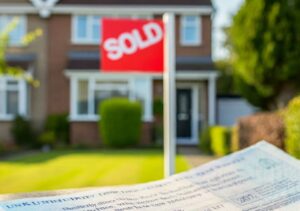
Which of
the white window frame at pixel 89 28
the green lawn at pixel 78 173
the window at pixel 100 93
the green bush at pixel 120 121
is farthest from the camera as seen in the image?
the white window frame at pixel 89 28

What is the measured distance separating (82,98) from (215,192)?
16.6 metres

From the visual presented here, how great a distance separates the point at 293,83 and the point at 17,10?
38.9 feet

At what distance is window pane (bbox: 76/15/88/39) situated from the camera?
769 inches

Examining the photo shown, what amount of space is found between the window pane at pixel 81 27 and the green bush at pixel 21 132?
4.21 meters

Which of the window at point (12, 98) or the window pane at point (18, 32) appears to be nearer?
the window at point (12, 98)

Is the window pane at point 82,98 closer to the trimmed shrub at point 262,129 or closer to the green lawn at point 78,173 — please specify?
the green lawn at point 78,173

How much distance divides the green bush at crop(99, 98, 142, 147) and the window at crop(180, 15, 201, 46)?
13.4 feet

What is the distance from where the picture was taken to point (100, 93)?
18.9 meters

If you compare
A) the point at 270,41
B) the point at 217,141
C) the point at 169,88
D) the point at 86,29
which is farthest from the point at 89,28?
the point at 169,88

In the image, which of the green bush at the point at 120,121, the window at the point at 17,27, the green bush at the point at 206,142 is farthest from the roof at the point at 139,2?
the green bush at the point at 206,142

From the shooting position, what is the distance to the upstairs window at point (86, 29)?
1942 cm

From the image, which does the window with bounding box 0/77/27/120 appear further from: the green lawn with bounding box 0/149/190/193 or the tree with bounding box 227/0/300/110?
the tree with bounding box 227/0/300/110

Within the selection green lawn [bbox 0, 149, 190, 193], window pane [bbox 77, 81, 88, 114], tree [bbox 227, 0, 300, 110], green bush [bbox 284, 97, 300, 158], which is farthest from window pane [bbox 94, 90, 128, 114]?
green bush [bbox 284, 97, 300, 158]

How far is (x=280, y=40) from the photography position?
41.9ft
